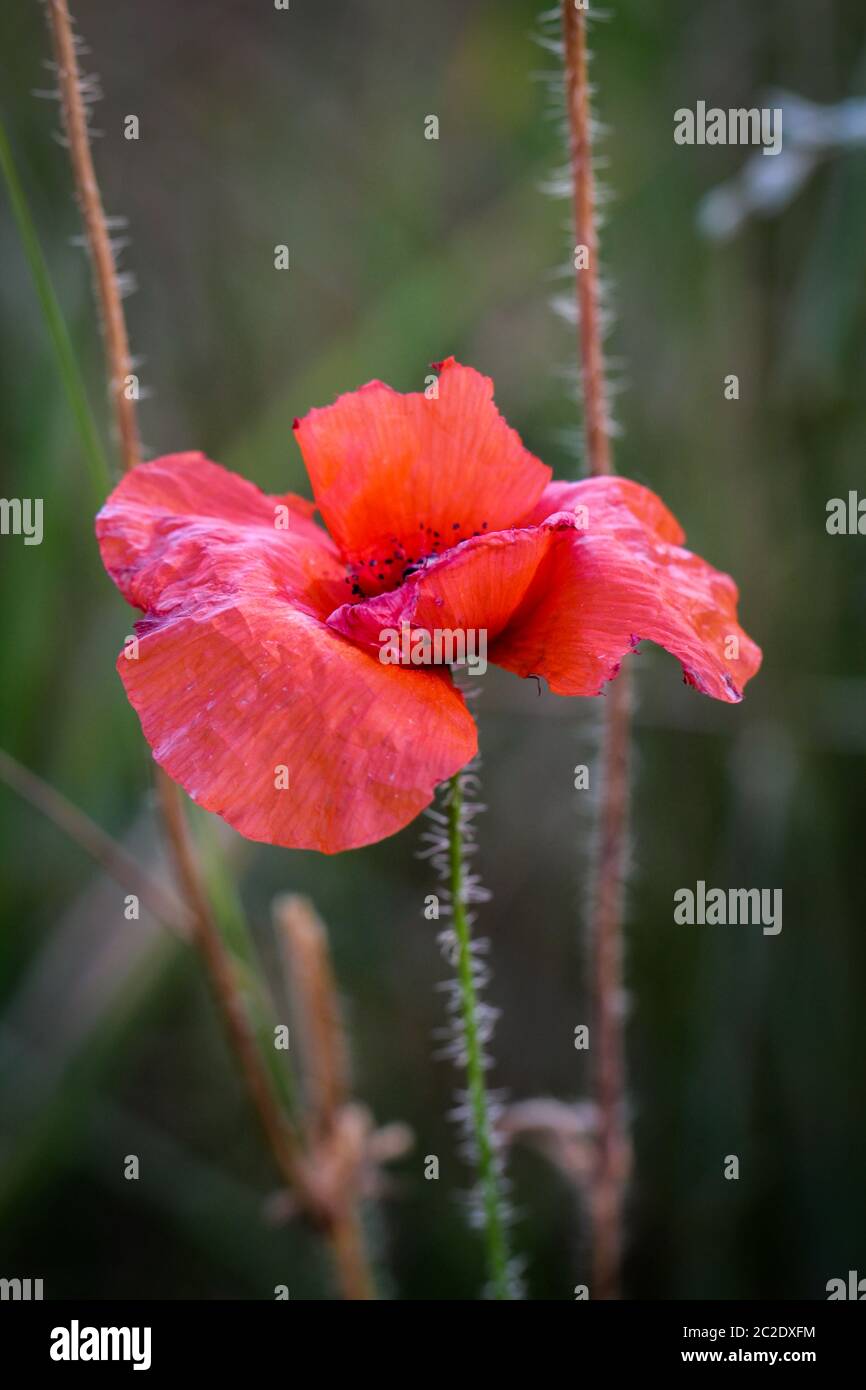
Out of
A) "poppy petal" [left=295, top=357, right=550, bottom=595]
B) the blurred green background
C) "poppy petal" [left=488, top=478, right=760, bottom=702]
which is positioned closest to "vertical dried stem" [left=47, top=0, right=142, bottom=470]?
"poppy petal" [left=295, top=357, right=550, bottom=595]

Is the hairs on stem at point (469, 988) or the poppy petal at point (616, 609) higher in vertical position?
the poppy petal at point (616, 609)

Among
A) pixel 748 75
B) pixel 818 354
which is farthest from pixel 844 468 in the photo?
pixel 748 75

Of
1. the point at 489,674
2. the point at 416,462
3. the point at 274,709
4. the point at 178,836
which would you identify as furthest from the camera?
the point at 489,674

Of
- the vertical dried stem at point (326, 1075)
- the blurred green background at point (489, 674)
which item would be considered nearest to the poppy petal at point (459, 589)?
the vertical dried stem at point (326, 1075)

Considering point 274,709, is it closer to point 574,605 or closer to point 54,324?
point 574,605

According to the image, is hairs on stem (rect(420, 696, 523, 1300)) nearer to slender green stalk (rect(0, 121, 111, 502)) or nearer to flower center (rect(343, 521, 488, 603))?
flower center (rect(343, 521, 488, 603))

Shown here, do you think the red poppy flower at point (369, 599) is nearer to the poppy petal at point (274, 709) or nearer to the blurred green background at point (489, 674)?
the poppy petal at point (274, 709)

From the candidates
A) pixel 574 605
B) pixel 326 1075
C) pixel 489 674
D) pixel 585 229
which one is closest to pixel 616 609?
pixel 574 605

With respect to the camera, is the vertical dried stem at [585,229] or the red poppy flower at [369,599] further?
the vertical dried stem at [585,229]
